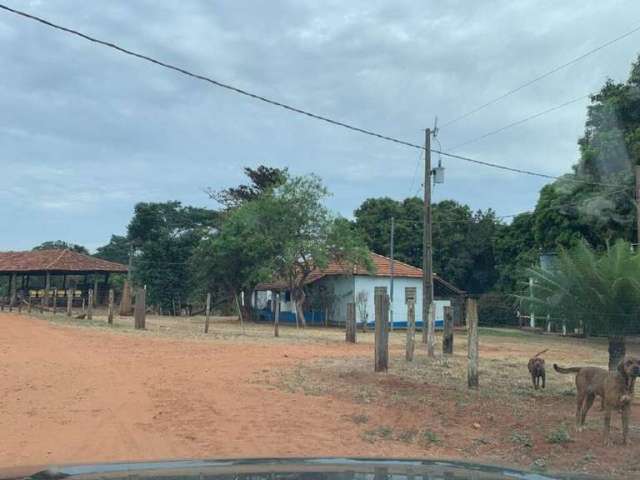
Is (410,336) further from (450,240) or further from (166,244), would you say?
(166,244)

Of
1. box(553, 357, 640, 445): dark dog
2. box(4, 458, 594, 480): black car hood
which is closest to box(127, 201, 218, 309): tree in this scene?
box(553, 357, 640, 445): dark dog

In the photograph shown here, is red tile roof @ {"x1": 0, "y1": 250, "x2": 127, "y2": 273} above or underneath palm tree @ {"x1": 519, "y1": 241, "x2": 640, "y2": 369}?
above

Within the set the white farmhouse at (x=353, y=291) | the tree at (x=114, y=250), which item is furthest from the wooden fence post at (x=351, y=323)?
the tree at (x=114, y=250)

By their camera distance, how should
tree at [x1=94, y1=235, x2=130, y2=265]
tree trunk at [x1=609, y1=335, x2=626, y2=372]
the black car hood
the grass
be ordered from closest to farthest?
1. the black car hood
2. the grass
3. tree trunk at [x1=609, y1=335, x2=626, y2=372]
4. tree at [x1=94, y1=235, x2=130, y2=265]

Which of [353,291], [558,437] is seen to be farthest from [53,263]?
[558,437]

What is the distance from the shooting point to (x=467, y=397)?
1106cm

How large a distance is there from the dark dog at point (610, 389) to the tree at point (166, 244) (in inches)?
1642

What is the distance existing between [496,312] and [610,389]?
36602 millimetres

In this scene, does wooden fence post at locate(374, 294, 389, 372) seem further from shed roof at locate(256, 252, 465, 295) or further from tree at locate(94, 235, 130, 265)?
tree at locate(94, 235, 130, 265)

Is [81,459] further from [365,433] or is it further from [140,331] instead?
[140,331]

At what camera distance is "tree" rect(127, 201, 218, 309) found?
167 feet

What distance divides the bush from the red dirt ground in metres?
30.4

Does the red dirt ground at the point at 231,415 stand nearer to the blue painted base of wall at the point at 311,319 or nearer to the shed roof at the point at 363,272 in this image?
the shed roof at the point at 363,272

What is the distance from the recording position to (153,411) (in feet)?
30.2
